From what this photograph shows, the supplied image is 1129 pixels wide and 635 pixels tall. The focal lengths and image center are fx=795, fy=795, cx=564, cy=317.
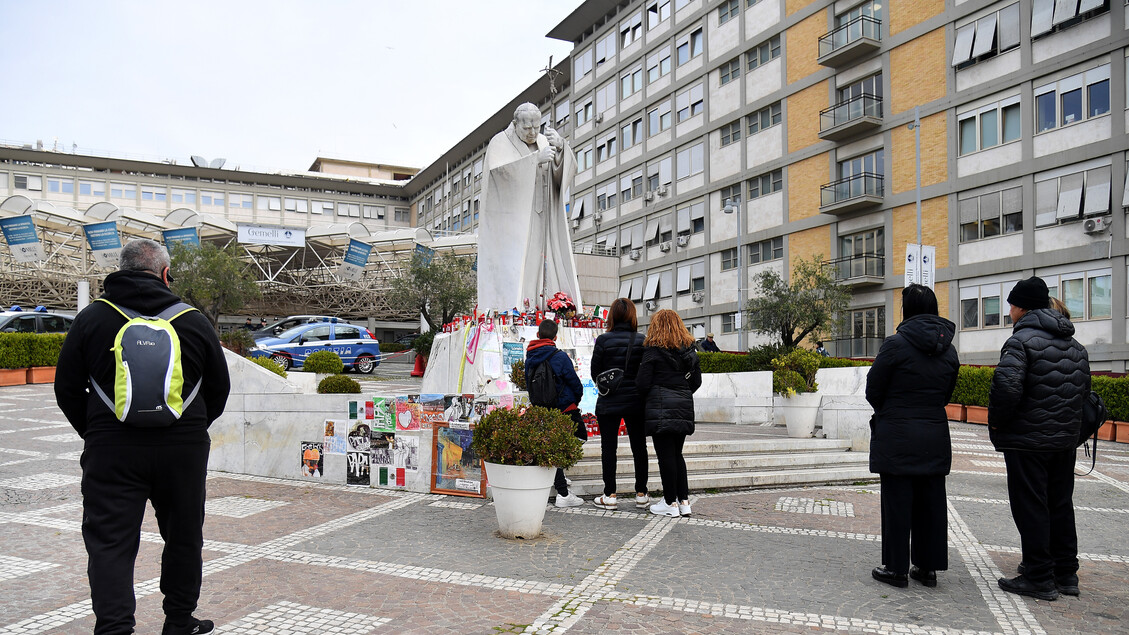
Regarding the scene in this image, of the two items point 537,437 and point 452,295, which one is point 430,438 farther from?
point 452,295

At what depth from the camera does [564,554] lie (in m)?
5.49

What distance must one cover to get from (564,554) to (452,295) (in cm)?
3060

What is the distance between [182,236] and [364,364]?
15.8m

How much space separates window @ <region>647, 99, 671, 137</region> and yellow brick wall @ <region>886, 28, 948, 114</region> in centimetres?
1363

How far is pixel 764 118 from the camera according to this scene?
34.0 meters

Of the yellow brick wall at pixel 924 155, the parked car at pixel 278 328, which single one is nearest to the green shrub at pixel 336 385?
the parked car at pixel 278 328

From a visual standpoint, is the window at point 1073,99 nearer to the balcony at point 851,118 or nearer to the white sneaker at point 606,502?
the balcony at point 851,118

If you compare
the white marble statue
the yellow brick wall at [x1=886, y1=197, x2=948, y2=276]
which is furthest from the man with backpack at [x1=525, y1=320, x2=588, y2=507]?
the yellow brick wall at [x1=886, y1=197, x2=948, y2=276]

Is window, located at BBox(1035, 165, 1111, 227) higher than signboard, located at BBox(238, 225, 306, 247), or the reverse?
signboard, located at BBox(238, 225, 306, 247)

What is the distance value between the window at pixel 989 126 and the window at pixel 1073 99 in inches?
28.8

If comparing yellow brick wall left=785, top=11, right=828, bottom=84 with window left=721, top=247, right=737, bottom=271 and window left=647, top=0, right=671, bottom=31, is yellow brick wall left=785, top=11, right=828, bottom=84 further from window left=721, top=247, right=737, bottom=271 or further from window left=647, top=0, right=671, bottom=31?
window left=647, top=0, right=671, bottom=31

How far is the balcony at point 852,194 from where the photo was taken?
92.7ft

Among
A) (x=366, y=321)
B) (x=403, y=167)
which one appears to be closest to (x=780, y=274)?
(x=366, y=321)

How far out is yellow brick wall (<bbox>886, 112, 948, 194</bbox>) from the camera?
2614 centimetres
